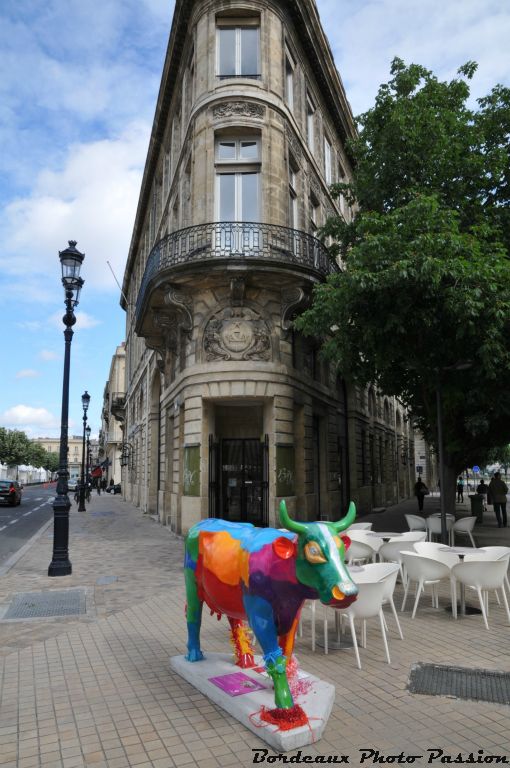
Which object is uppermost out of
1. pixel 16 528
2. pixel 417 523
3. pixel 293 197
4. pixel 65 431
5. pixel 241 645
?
pixel 293 197

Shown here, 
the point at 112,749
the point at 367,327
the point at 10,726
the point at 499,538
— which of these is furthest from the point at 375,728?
the point at 499,538

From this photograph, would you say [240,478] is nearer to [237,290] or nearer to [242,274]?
[237,290]

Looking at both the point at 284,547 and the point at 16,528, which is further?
the point at 16,528

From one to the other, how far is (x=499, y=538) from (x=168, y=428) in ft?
37.1

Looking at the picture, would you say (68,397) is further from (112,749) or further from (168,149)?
(168,149)

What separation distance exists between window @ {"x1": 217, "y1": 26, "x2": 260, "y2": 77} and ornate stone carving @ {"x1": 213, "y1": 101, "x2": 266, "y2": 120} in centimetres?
110

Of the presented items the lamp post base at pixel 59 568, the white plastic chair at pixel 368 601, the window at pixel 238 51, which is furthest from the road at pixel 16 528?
the window at pixel 238 51

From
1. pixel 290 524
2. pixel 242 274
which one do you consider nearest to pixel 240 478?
pixel 242 274

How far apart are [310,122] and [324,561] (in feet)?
68.6

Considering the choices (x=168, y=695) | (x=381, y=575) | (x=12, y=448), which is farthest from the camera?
(x=12, y=448)

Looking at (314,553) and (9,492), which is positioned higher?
(314,553)

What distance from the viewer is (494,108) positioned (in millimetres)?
13586

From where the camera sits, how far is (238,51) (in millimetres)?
16906

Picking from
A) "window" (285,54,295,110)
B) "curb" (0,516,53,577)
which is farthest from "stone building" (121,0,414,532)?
"curb" (0,516,53,577)
